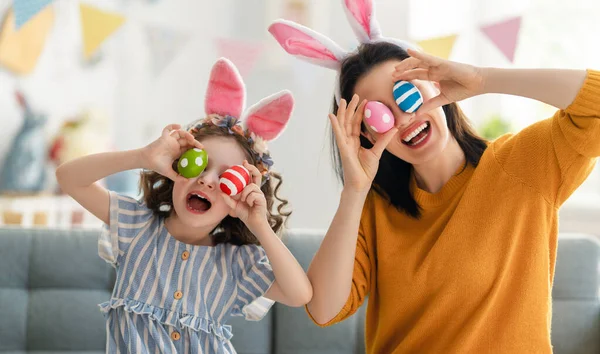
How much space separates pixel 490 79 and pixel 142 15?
233 cm

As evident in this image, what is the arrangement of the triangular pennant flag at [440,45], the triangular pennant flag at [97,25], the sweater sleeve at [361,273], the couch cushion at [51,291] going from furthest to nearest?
the triangular pennant flag at [97,25] < the triangular pennant flag at [440,45] < the couch cushion at [51,291] < the sweater sleeve at [361,273]

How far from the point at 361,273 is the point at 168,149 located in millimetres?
481

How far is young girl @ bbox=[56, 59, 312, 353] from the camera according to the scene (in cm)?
124

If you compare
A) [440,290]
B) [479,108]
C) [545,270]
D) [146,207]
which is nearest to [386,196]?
[440,290]

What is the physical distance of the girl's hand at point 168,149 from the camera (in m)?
1.24

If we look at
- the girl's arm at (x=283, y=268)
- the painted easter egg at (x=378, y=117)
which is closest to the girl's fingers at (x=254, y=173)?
the girl's arm at (x=283, y=268)

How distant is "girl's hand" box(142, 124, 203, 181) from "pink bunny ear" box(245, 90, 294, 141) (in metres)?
0.17

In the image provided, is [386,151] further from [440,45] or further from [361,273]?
[440,45]

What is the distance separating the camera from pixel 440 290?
1269 mm

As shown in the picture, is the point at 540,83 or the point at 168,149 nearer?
the point at 540,83

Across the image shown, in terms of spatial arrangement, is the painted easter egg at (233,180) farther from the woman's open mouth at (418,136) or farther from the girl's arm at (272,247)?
the woman's open mouth at (418,136)

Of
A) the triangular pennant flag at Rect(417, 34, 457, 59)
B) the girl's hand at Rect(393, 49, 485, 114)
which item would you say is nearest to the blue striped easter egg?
the girl's hand at Rect(393, 49, 485, 114)

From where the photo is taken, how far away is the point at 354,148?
48.8 inches

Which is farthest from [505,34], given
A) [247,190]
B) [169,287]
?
[169,287]
